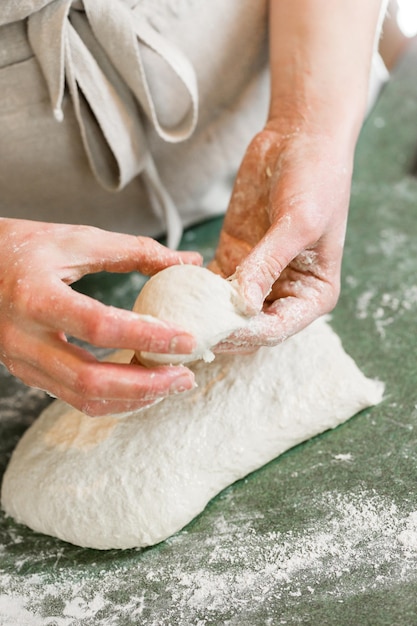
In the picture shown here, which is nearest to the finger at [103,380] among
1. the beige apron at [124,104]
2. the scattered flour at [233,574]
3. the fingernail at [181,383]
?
the fingernail at [181,383]

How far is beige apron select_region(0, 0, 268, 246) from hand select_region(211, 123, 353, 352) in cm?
21

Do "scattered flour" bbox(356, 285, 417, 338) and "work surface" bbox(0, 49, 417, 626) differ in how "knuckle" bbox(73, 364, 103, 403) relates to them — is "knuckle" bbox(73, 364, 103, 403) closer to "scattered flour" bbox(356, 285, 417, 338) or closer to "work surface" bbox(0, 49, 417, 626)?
"work surface" bbox(0, 49, 417, 626)

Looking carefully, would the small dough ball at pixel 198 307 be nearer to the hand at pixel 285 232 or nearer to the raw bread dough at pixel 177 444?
the hand at pixel 285 232

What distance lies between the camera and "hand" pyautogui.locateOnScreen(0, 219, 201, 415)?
862 millimetres

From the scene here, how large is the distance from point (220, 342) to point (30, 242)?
0.32 m

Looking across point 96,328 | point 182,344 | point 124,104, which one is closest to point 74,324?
point 96,328

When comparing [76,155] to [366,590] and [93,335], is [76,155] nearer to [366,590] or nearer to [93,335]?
[93,335]

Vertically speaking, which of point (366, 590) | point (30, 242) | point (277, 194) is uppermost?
point (30, 242)

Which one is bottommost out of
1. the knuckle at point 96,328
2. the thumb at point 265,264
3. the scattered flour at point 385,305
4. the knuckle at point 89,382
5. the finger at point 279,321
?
the scattered flour at point 385,305

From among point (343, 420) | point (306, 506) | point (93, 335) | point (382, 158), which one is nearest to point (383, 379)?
point (343, 420)

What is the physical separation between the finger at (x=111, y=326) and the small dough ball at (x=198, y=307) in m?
0.09

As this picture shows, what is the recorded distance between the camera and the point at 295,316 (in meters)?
1.08

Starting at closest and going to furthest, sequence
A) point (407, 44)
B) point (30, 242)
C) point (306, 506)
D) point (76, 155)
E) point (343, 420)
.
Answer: point (30, 242) → point (306, 506) → point (343, 420) → point (76, 155) → point (407, 44)

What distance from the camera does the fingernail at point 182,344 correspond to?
863 millimetres
